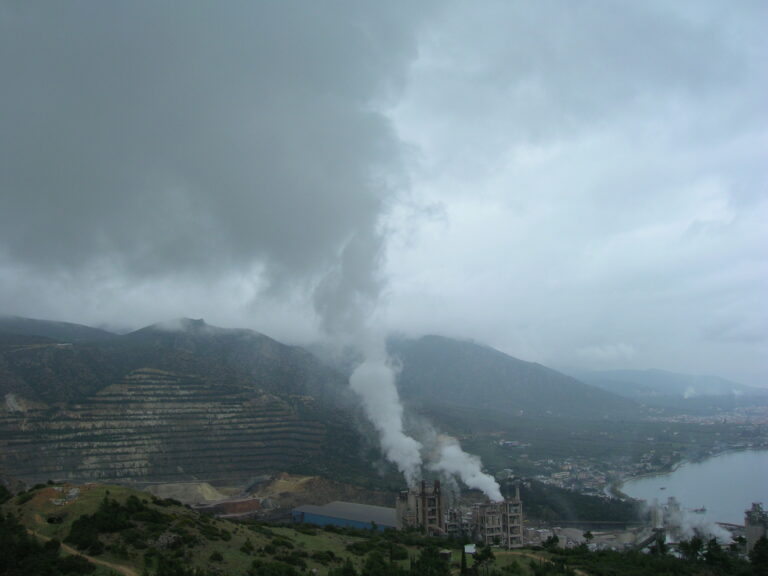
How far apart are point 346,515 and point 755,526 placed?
38.4 meters

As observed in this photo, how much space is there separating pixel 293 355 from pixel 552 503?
68190 millimetres

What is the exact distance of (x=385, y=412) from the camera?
89000mm

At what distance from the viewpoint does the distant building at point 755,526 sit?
52.4 meters

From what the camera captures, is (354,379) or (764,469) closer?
(354,379)

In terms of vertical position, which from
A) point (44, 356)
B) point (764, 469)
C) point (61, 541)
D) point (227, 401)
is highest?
point (44, 356)

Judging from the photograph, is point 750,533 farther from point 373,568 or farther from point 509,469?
point 509,469

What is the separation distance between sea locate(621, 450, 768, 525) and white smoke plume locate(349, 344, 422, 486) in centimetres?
3307

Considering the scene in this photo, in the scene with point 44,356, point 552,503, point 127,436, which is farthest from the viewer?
point 44,356

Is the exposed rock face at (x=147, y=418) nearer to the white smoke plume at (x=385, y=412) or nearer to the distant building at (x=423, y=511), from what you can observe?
the white smoke plume at (x=385, y=412)

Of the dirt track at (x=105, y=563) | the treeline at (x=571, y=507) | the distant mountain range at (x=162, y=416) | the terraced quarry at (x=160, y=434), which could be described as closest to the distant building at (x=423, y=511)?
the treeline at (x=571, y=507)

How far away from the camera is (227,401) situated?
93.2 m

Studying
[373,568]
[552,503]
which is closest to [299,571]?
[373,568]

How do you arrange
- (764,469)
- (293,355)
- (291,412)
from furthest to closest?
(293,355)
(764,469)
(291,412)

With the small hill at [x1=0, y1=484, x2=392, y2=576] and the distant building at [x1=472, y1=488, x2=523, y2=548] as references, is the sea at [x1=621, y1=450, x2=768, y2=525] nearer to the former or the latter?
the distant building at [x1=472, y1=488, x2=523, y2=548]
